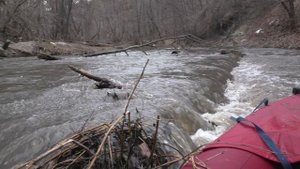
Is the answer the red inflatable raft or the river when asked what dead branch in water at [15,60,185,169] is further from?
the river

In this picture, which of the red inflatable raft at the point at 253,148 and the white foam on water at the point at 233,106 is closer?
the red inflatable raft at the point at 253,148

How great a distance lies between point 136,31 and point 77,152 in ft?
144

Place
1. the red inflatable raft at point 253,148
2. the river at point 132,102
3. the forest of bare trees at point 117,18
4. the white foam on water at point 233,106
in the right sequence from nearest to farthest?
the red inflatable raft at point 253,148
the river at point 132,102
the white foam on water at point 233,106
the forest of bare trees at point 117,18

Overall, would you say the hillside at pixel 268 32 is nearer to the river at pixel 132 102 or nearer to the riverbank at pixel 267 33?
the riverbank at pixel 267 33

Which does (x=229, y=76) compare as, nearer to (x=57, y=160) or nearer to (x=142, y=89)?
(x=142, y=89)

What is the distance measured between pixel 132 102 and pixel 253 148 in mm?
4172

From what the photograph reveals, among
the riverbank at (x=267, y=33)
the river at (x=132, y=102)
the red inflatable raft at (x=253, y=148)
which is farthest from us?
the riverbank at (x=267, y=33)

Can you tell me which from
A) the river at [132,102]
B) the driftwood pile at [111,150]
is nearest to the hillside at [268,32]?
the river at [132,102]

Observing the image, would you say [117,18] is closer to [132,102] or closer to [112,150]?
[132,102]

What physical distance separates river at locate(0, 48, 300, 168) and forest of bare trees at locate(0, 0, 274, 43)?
13.7m

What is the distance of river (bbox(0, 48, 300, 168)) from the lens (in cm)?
529

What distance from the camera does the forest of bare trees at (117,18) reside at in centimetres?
2603

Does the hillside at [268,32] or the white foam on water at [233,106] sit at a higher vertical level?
the hillside at [268,32]

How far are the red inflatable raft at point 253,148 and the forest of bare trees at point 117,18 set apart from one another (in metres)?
22.3
